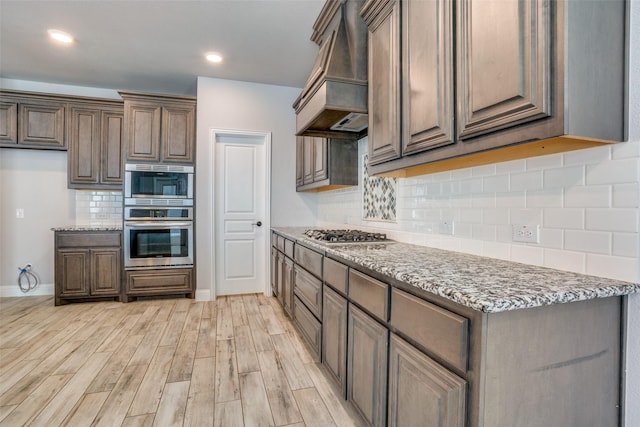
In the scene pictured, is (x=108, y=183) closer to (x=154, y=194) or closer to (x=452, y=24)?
(x=154, y=194)

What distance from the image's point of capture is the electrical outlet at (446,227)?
6.30 feet

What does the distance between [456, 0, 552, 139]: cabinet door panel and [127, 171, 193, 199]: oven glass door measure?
3.51 meters

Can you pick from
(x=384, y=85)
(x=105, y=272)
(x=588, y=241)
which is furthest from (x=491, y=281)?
(x=105, y=272)

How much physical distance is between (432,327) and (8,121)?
5150 millimetres

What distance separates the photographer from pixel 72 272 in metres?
3.78

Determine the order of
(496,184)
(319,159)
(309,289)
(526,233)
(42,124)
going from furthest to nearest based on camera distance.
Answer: (42,124)
(319,159)
(309,289)
(496,184)
(526,233)

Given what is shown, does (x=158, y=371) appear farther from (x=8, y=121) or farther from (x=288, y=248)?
(x=8, y=121)

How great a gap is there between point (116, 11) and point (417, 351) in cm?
335

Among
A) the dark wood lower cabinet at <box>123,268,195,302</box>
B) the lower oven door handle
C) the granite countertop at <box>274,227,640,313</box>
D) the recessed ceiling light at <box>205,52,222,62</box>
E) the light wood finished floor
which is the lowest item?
the light wood finished floor

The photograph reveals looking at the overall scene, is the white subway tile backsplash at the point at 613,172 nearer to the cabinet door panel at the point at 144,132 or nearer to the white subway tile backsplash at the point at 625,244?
the white subway tile backsplash at the point at 625,244

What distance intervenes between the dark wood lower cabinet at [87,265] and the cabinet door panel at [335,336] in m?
3.05

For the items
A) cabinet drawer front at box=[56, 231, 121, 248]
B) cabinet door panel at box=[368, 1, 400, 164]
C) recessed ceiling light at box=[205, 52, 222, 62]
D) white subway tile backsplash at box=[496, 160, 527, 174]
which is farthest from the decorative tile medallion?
cabinet drawer front at box=[56, 231, 121, 248]

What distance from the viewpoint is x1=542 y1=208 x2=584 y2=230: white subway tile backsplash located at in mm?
1254

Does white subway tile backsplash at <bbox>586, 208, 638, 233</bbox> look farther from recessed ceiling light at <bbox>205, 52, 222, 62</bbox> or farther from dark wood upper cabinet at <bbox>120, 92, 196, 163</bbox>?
dark wood upper cabinet at <bbox>120, 92, 196, 163</bbox>
